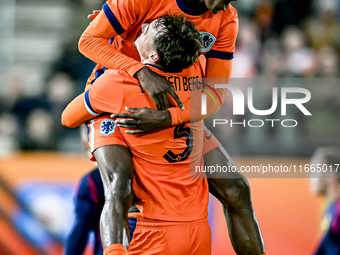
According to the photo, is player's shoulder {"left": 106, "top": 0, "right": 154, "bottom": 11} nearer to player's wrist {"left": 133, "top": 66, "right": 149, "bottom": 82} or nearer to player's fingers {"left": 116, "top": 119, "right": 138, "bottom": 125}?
player's wrist {"left": 133, "top": 66, "right": 149, "bottom": 82}

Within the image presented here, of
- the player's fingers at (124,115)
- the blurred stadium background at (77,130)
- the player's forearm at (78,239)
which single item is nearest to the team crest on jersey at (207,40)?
the player's fingers at (124,115)

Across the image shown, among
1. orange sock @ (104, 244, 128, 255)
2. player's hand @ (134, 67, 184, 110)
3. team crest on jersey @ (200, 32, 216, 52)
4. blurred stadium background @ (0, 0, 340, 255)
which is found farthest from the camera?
blurred stadium background @ (0, 0, 340, 255)

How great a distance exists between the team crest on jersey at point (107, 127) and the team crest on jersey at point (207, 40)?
721mm

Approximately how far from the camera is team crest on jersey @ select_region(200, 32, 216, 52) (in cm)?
249

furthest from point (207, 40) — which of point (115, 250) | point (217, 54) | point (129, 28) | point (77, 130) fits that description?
point (77, 130)

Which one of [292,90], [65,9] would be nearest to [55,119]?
[65,9]

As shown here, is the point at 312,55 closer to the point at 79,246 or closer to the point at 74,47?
the point at 74,47

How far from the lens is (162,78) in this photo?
2246mm

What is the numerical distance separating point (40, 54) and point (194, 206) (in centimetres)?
397

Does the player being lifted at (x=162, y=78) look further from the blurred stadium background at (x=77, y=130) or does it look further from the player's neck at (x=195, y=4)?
the blurred stadium background at (x=77, y=130)

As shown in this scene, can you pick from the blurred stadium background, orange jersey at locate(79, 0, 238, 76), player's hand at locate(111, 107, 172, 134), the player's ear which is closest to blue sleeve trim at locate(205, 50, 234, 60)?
orange jersey at locate(79, 0, 238, 76)

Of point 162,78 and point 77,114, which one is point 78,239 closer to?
point 77,114

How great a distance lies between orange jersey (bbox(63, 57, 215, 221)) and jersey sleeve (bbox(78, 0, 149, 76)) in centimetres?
11

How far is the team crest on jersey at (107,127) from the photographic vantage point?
231 cm
